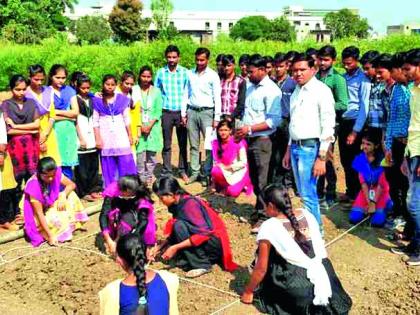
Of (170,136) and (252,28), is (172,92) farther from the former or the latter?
→ (252,28)

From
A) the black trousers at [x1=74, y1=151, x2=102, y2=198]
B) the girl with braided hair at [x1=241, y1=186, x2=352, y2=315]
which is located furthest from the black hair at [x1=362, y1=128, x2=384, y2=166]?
the black trousers at [x1=74, y1=151, x2=102, y2=198]

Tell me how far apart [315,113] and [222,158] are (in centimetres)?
228

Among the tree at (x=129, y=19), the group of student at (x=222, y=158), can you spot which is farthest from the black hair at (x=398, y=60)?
the tree at (x=129, y=19)

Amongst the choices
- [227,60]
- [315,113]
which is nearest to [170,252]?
[315,113]

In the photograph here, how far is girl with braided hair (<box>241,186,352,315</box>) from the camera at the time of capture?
12.4ft

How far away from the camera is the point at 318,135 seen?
483 centimetres

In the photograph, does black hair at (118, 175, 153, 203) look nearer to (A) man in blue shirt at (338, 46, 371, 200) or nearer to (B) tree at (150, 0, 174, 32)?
(A) man in blue shirt at (338, 46, 371, 200)

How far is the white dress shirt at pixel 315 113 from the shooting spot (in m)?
4.77

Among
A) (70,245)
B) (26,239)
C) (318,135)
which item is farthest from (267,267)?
(26,239)

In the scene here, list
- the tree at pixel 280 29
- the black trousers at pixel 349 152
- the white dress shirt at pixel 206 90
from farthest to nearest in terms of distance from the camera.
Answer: the tree at pixel 280 29 → the white dress shirt at pixel 206 90 → the black trousers at pixel 349 152

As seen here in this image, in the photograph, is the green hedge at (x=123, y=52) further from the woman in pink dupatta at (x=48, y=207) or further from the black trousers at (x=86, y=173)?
the woman in pink dupatta at (x=48, y=207)

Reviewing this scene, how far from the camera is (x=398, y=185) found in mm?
5625

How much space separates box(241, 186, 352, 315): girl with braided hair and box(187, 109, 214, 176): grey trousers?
346 centimetres

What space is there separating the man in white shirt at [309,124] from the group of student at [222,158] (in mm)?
11
